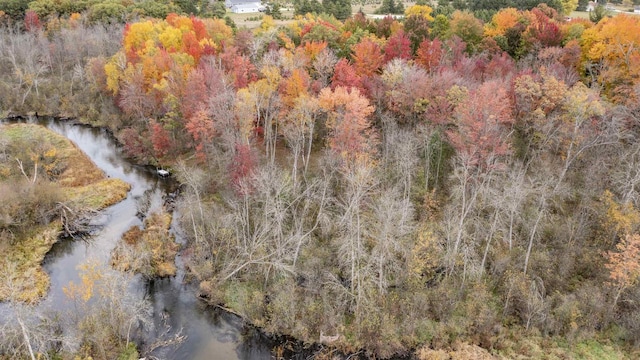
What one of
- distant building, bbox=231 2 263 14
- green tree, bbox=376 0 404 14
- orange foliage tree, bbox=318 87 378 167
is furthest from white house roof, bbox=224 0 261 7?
orange foliage tree, bbox=318 87 378 167

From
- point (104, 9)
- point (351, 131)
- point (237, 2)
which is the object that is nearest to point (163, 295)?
point (351, 131)

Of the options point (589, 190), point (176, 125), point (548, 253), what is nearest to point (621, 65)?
point (589, 190)

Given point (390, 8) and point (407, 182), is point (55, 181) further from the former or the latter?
point (390, 8)

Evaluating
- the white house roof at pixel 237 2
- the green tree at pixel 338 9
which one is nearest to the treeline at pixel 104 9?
the white house roof at pixel 237 2

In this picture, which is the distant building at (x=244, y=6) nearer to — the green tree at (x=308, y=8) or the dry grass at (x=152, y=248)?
the green tree at (x=308, y=8)

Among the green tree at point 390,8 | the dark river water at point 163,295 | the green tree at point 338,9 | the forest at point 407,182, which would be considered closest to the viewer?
the forest at point 407,182

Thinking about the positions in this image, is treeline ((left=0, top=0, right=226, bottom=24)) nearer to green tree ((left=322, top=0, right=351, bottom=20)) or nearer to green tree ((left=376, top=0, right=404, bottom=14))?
green tree ((left=322, top=0, right=351, bottom=20))
